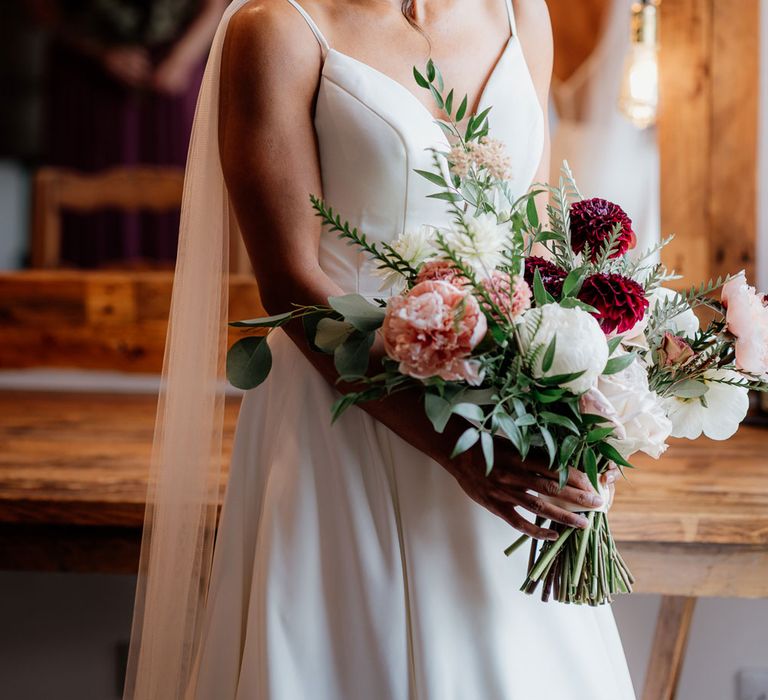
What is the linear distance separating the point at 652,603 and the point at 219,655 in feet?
3.41

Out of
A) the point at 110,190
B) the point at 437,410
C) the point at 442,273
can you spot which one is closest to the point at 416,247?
the point at 442,273

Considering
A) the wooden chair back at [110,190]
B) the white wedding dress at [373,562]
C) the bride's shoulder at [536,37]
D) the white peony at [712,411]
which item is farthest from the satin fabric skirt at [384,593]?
→ the wooden chair back at [110,190]

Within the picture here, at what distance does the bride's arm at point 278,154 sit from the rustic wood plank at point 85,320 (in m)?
1.30

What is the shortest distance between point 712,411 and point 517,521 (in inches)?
9.3

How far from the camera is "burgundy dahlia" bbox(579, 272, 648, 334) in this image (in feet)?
2.59

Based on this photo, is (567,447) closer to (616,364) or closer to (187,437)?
(616,364)

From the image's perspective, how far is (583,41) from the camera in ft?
7.18

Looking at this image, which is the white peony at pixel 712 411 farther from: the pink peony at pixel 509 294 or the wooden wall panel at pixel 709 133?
the wooden wall panel at pixel 709 133

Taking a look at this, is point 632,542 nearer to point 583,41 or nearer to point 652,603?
point 652,603

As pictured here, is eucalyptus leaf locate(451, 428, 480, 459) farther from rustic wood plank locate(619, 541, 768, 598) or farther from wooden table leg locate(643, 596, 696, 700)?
wooden table leg locate(643, 596, 696, 700)

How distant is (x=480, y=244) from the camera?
76 centimetres

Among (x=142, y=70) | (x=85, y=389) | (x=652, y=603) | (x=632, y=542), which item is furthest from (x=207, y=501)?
(x=142, y=70)

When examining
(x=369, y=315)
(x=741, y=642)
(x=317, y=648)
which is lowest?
(x=317, y=648)

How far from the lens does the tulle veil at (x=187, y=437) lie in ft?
3.60
